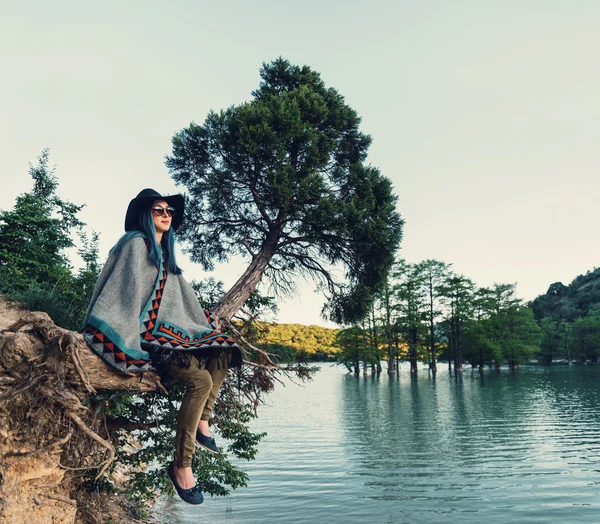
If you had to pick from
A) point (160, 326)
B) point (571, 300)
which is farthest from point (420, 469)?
point (571, 300)

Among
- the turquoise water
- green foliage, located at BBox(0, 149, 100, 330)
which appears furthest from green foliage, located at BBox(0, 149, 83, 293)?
the turquoise water

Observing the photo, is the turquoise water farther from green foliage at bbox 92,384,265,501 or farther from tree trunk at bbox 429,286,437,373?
tree trunk at bbox 429,286,437,373

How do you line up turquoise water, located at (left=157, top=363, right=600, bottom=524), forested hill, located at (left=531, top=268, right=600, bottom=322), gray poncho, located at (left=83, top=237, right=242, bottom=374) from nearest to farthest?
gray poncho, located at (left=83, top=237, right=242, bottom=374), turquoise water, located at (left=157, top=363, right=600, bottom=524), forested hill, located at (left=531, top=268, right=600, bottom=322)

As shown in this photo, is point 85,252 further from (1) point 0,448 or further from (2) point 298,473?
(1) point 0,448

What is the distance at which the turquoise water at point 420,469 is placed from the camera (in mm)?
9594

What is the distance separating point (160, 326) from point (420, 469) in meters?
12.2

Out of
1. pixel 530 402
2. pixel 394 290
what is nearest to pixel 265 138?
pixel 530 402

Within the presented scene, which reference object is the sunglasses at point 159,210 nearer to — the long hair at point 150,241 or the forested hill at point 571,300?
the long hair at point 150,241

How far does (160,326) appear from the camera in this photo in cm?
370

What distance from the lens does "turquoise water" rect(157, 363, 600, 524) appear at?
31.5ft

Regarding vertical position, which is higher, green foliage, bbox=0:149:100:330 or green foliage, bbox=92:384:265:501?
green foliage, bbox=0:149:100:330

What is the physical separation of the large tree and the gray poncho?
5.62 meters

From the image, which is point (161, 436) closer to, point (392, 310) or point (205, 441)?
point (205, 441)

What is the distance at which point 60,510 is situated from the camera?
521cm
